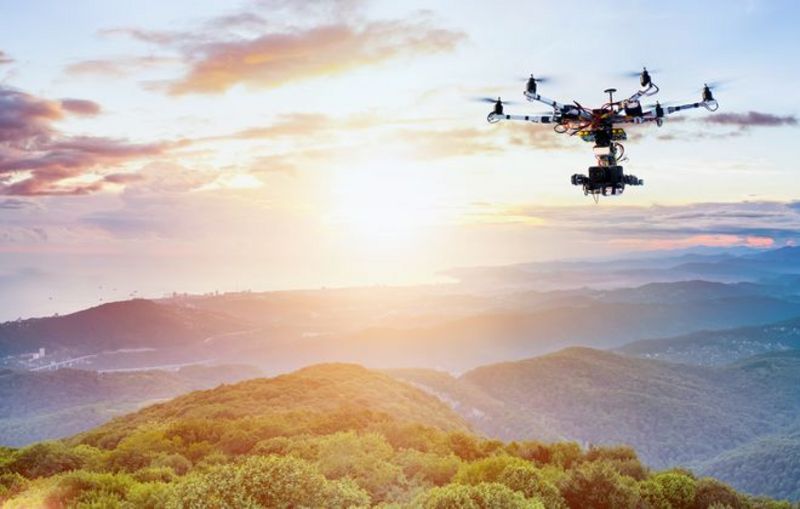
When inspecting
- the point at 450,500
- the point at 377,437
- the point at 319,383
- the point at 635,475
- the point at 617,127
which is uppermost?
the point at 617,127

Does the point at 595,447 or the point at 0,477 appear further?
the point at 595,447

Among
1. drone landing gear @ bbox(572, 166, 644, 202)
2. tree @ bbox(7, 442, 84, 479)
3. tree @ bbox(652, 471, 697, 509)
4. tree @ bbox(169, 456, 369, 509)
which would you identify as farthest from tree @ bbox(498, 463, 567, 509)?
tree @ bbox(7, 442, 84, 479)

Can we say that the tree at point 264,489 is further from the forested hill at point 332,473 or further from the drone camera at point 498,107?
the drone camera at point 498,107

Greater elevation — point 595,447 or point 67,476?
point 67,476

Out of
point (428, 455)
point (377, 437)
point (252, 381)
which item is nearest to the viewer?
point (428, 455)

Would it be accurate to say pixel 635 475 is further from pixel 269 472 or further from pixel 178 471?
pixel 178 471

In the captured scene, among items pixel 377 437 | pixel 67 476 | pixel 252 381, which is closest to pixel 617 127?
pixel 377 437
